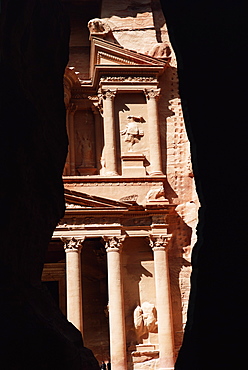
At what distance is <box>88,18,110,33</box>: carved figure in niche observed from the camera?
2217 centimetres

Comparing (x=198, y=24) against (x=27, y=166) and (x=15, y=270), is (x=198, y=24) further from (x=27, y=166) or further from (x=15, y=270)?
(x=15, y=270)

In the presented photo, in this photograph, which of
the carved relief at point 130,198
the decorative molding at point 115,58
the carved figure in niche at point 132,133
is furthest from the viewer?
the decorative molding at point 115,58

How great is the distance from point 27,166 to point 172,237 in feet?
55.2

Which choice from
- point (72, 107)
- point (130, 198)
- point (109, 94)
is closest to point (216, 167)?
point (130, 198)

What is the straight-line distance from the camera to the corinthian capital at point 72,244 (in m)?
19.0

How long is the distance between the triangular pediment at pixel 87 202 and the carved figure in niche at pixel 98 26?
6222 millimetres

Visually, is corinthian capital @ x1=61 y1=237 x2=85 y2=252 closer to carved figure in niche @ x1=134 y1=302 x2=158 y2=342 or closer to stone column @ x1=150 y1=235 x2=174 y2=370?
stone column @ x1=150 y1=235 x2=174 y2=370

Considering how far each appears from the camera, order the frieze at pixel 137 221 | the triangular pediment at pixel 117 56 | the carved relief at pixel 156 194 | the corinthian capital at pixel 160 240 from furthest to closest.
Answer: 1. the triangular pediment at pixel 117 56
2. the carved relief at pixel 156 194
3. the frieze at pixel 137 221
4. the corinthian capital at pixel 160 240

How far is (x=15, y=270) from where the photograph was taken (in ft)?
11.2

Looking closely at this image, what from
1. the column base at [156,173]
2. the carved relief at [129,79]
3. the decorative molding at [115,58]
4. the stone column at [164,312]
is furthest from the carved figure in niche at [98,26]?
the stone column at [164,312]

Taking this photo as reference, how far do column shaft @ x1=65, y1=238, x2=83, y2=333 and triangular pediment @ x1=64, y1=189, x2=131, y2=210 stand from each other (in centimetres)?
110

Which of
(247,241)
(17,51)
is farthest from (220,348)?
(17,51)

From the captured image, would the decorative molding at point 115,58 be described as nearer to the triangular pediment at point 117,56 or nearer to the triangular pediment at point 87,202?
the triangular pediment at point 117,56

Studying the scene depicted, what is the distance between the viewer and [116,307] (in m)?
18.8
